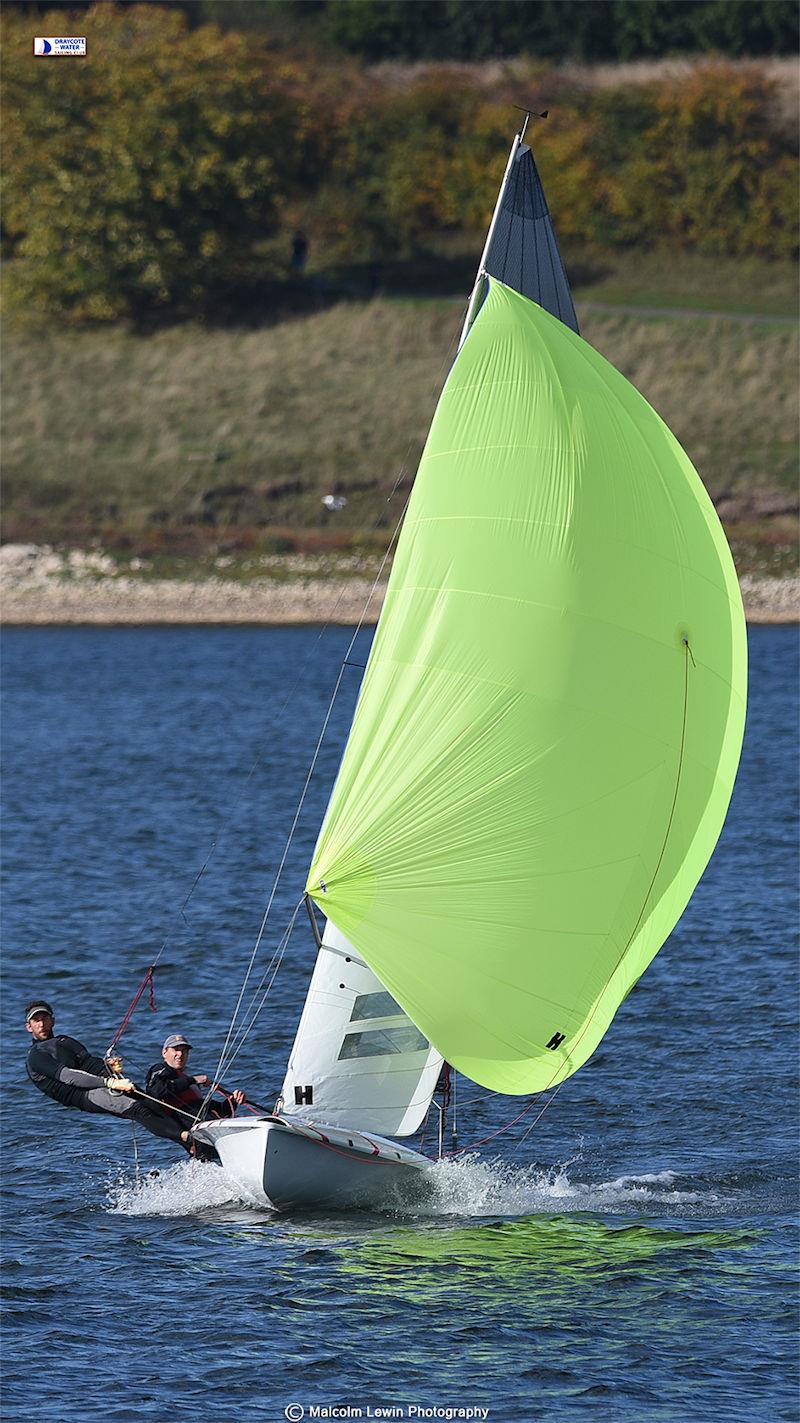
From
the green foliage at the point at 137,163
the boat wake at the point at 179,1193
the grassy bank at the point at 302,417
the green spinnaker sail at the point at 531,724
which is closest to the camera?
the green spinnaker sail at the point at 531,724

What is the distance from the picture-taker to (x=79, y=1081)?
20969mm

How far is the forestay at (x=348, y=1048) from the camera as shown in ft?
68.5

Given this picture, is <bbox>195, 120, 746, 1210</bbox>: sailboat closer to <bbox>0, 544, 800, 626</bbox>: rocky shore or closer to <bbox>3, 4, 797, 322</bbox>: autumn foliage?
<bbox>0, 544, 800, 626</bbox>: rocky shore

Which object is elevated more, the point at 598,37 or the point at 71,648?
the point at 598,37

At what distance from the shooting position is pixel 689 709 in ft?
67.5

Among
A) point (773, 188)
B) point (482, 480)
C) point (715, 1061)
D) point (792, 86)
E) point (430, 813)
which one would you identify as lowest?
point (715, 1061)

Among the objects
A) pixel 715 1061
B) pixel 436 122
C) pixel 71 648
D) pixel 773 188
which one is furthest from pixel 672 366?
pixel 715 1061

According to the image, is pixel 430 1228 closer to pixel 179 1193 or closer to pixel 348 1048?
pixel 348 1048

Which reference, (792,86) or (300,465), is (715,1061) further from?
(792,86)

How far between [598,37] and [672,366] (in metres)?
37.3

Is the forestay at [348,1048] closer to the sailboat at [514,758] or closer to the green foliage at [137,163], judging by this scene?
the sailboat at [514,758]

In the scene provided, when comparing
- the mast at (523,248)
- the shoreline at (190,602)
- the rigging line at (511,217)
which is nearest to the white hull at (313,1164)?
the mast at (523,248)

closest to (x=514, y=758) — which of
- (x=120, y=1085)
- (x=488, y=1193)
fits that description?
(x=488, y=1193)

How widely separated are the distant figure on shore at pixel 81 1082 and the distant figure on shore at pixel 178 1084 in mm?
175
